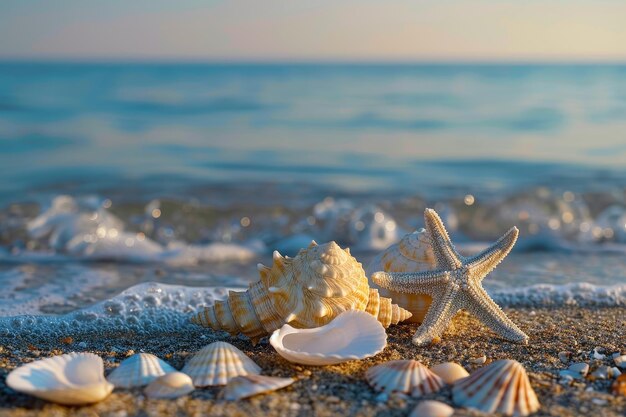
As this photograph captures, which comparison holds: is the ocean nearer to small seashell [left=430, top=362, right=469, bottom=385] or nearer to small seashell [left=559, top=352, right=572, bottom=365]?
small seashell [left=559, top=352, right=572, bottom=365]

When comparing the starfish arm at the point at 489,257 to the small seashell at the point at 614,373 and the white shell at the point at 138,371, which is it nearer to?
the small seashell at the point at 614,373

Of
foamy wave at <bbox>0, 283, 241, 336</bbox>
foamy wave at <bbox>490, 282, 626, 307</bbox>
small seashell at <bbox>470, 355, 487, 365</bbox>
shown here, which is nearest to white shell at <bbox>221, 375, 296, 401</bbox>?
small seashell at <bbox>470, 355, 487, 365</bbox>

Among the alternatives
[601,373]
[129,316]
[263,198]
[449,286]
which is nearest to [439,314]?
[449,286]

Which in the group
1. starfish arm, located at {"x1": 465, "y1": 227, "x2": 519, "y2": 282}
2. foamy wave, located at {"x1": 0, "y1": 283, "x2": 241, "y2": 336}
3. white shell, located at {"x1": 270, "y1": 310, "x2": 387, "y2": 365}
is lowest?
foamy wave, located at {"x1": 0, "y1": 283, "x2": 241, "y2": 336}

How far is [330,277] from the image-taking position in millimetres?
3578

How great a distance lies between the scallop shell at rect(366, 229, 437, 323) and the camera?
404cm

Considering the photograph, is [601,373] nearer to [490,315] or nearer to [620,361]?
[620,361]

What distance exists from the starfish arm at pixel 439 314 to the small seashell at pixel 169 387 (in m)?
1.26

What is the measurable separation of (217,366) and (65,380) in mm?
630

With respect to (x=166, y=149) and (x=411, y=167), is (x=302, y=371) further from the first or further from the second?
(x=166, y=149)

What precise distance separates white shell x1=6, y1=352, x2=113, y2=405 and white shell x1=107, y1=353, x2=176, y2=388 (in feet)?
0.25

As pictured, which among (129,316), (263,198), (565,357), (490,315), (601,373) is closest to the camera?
(601,373)

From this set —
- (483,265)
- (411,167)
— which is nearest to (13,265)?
(483,265)

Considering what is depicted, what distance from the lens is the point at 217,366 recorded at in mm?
3199
